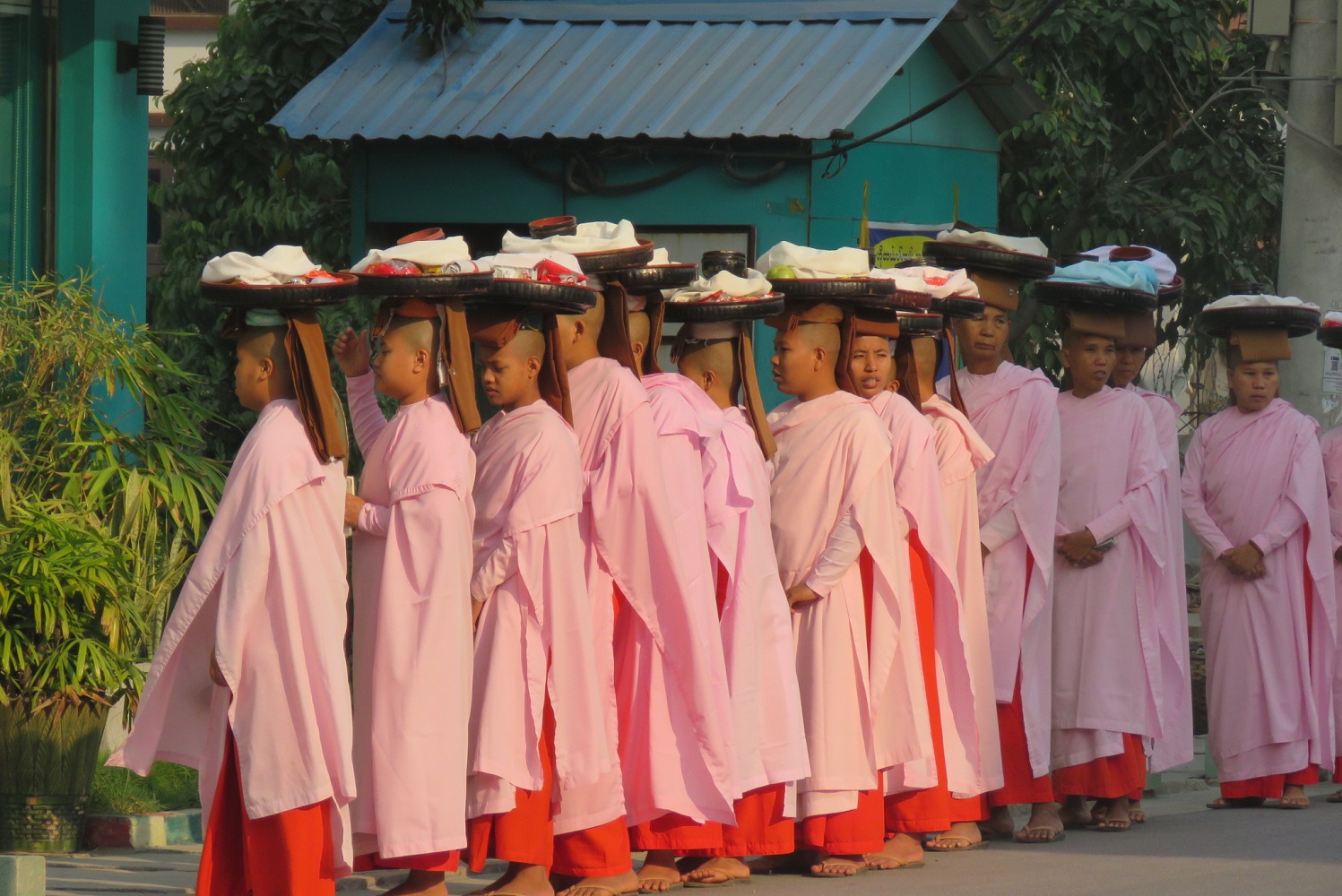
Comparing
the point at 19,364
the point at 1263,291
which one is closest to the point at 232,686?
the point at 19,364

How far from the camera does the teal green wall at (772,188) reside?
471 inches

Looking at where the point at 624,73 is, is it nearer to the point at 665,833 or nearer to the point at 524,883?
the point at 665,833

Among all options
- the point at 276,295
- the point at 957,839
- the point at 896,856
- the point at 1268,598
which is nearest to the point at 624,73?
the point at 1268,598

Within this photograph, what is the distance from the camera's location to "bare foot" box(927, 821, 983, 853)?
27.8 feet

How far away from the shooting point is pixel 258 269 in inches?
238

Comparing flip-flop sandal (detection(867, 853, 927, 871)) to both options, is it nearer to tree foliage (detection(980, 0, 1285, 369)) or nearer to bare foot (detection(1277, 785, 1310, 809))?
bare foot (detection(1277, 785, 1310, 809))

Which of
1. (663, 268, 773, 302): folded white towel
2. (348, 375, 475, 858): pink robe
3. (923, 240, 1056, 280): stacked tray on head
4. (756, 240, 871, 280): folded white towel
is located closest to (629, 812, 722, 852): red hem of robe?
(348, 375, 475, 858): pink robe

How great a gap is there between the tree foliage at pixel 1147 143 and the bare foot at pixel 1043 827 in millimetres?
5169

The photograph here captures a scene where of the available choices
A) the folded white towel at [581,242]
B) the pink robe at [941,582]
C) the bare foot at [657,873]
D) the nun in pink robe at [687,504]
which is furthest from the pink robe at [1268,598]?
the folded white towel at [581,242]

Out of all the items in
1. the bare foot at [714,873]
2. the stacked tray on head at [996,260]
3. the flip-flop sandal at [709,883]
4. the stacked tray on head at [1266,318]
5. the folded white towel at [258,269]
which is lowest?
the flip-flop sandal at [709,883]

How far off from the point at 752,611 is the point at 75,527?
2526 mm

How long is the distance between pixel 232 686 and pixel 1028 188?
29.2 ft

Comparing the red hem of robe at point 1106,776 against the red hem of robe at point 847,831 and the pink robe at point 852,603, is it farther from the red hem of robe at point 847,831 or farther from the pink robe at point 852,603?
the red hem of robe at point 847,831

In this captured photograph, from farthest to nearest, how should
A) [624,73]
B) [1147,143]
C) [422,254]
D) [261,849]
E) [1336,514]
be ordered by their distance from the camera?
[1147,143], [624,73], [1336,514], [422,254], [261,849]
